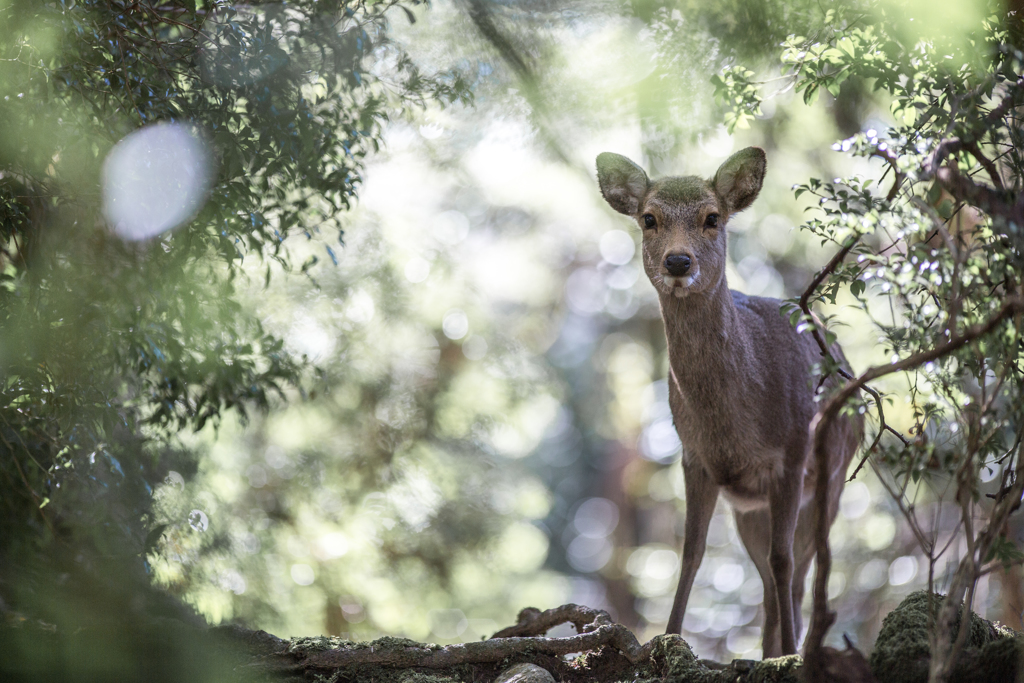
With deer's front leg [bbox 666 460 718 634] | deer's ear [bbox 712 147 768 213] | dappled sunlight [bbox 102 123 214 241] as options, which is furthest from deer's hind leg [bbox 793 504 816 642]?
dappled sunlight [bbox 102 123 214 241]

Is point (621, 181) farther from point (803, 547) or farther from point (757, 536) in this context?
point (803, 547)

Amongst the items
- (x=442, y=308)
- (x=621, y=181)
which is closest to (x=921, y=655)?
(x=621, y=181)

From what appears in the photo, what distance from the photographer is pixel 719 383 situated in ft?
16.2

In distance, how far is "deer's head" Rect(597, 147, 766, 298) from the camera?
15.3 ft

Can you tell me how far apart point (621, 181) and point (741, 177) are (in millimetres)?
711

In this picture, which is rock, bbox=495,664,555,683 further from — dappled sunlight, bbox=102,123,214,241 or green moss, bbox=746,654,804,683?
dappled sunlight, bbox=102,123,214,241

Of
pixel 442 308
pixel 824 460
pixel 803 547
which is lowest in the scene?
pixel 824 460

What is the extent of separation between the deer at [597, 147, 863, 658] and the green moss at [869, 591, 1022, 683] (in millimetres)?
1239

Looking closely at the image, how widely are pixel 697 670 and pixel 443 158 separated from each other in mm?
7036

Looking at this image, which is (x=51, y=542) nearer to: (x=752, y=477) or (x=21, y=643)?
(x=21, y=643)

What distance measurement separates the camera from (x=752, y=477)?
500cm

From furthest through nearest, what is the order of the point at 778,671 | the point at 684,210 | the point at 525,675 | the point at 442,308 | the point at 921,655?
the point at 442,308, the point at 684,210, the point at 525,675, the point at 778,671, the point at 921,655

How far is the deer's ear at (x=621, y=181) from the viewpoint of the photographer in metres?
5.20

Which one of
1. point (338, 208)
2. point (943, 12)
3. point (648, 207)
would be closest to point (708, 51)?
point (648, 207)
